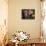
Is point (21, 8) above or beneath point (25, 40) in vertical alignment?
above

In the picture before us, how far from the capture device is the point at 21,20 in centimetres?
468

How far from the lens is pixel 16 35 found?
3.46 metres

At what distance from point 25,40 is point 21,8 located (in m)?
1.49

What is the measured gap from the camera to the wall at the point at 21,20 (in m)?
4.63

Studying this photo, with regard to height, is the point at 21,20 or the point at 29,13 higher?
the point at 29,13

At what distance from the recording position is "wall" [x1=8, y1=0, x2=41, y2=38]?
4.63 meters

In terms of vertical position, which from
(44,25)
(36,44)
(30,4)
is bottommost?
(36,44)

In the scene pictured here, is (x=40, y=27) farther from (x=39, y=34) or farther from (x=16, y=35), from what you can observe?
(x=16, y=35)

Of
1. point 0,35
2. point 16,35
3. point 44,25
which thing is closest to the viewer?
point 16,35

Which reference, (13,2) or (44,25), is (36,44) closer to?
(44,25)

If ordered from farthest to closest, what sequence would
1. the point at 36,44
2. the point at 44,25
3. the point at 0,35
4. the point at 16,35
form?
the point at 44,25
the point at 0,35
the point at 16,35
the point at 36,44

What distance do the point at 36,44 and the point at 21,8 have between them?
5.83 ft

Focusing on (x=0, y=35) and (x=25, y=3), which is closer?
(x=0, y=35)

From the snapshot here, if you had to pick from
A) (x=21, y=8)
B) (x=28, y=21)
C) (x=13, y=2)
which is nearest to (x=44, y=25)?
(x=28, y=21)
